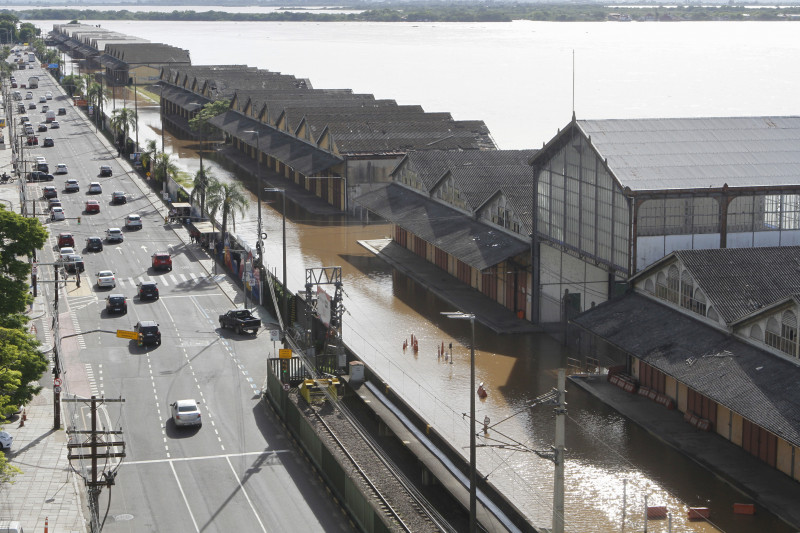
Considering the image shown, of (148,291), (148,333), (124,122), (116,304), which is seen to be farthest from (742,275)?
(124,122)

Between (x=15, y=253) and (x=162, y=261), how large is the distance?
89.2ft

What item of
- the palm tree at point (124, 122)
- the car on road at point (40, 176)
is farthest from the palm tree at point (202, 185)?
the palm tree at point (124, 122)

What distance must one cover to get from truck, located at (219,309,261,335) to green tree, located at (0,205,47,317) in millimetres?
12474

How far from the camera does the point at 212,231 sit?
93.8 m

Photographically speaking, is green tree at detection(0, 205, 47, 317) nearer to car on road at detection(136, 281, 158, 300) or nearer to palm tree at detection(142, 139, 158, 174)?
car on road at detection(136, 281, 158, 300)

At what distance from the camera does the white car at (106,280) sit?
7775 cm

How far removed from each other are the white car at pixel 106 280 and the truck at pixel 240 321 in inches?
541

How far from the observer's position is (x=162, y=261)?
83.7m

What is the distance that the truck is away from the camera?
66062 mm

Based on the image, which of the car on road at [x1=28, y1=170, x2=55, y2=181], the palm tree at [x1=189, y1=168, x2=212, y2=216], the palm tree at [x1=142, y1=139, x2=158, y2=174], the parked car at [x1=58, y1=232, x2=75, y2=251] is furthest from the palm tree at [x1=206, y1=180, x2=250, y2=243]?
the car on road at [x1=28, y1=170, x2=55, y2=181]

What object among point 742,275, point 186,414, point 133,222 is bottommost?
point 186,414

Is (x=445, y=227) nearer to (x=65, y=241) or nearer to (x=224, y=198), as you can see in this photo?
(x=224, y=198)

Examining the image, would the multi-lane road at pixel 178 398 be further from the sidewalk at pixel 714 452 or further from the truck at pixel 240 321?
the sidewalk at pixel 714 452

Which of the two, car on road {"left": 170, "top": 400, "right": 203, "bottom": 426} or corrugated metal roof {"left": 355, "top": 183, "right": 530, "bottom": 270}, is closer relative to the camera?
car on road {"left": 170, "top": 400, "right": 203, "bottom": 426}
